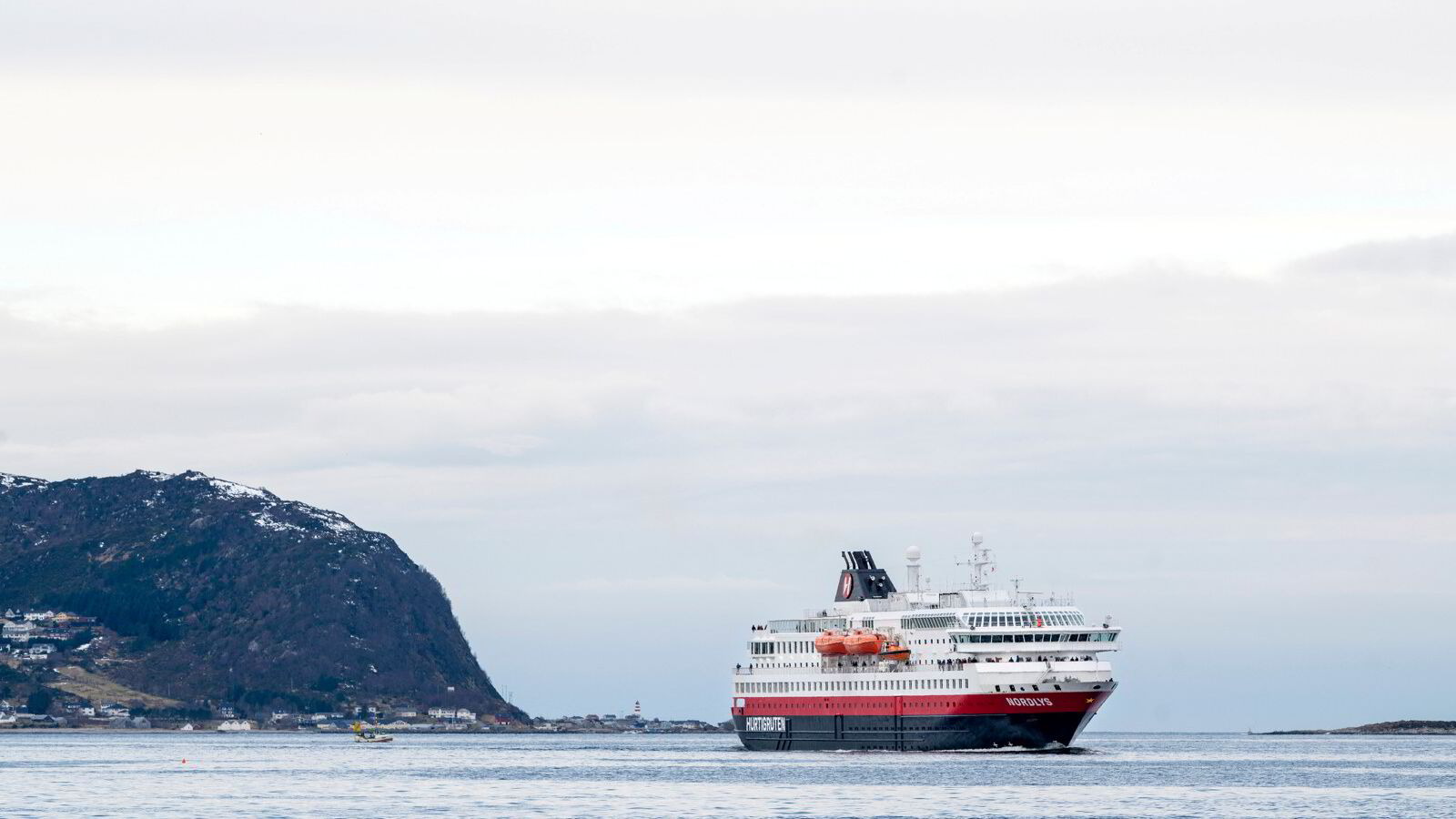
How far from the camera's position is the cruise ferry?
132000 millimetres

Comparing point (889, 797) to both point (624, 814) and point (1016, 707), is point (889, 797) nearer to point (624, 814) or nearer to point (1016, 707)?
point (624, 814)

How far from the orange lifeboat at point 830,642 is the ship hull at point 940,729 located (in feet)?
14.2

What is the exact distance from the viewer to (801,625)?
495 ft

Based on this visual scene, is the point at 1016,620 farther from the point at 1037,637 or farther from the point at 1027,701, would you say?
the point at 1027,701

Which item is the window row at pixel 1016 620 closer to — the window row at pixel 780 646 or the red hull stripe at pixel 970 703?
the red hull stripe at pixel 970 703

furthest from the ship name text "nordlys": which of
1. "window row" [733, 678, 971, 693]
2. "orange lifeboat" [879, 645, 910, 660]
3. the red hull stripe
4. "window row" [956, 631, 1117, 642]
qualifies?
"orange lifeboat" [879, 645, 910, 660]

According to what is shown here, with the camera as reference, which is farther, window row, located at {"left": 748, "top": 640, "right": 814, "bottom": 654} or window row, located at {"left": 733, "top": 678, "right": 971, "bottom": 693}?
window row, located at {"left": 748, "top": 640, "right": 814, "bottom": 654}

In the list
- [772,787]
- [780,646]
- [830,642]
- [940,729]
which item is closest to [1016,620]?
[940,729]

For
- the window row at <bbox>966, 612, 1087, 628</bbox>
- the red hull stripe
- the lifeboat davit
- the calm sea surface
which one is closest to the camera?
the calm sea surface

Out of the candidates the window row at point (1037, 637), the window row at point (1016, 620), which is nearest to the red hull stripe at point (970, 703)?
the window row at point (1037, 637)

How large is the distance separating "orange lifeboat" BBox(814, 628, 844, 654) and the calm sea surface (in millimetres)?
7413

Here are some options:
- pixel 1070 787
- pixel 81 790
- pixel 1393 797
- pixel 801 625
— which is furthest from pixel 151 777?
pixel 1393 797

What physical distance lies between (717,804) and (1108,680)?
3750cm

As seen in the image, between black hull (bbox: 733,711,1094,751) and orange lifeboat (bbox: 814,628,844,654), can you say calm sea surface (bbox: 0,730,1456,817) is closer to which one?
black hull (bbox: 733,711,1094,751)
